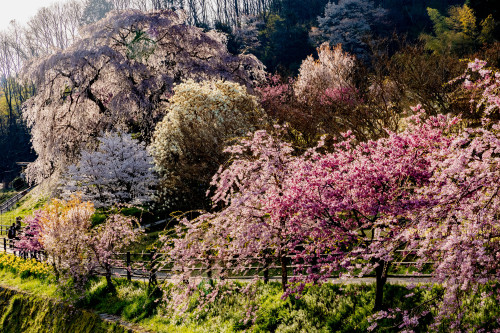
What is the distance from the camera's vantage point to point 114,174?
59.2 feet

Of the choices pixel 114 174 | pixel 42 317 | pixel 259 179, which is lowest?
pixel 42 317

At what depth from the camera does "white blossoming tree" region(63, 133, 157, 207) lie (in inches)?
707

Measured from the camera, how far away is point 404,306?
6.47m

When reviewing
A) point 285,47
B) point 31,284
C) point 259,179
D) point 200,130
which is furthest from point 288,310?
point 285,47

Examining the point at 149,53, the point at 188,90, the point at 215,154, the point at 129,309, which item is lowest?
the point at 129,309

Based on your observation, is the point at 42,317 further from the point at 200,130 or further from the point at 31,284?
the point at 200,130

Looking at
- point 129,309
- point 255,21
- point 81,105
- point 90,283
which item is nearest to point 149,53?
point 81,105

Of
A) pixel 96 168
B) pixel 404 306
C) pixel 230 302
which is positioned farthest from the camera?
pixel 96 168

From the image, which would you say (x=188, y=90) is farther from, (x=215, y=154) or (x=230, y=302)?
(x=230, y=302)

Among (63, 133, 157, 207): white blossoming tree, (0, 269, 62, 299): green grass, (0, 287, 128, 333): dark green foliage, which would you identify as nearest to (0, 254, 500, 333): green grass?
(0, 287, 128, 333): dark green foliage

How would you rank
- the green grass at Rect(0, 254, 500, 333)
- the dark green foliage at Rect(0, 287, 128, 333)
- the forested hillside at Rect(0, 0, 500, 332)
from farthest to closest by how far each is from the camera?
the dark green foliage at Rect(0, 287, 128, 333), the green grass at Rect(0, 254, 500, 333), the forested hillside at Rect(0, 0, 500, 332)

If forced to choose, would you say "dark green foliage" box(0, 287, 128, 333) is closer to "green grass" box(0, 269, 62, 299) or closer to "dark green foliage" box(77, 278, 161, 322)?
"green grass" box(0, 269, 62, 299)

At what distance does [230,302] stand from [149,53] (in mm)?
16722

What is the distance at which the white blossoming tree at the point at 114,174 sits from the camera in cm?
1797
